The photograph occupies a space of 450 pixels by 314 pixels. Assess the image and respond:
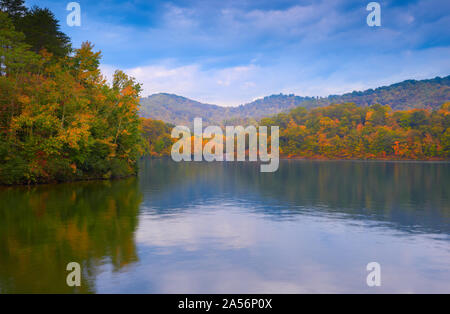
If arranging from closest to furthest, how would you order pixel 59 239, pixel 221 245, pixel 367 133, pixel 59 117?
pixel 221 245, pixel 59 239, pixel 59 117, pixel 367 133

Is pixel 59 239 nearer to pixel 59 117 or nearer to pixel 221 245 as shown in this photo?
pixel 221 245

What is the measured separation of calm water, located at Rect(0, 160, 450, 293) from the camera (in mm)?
10367

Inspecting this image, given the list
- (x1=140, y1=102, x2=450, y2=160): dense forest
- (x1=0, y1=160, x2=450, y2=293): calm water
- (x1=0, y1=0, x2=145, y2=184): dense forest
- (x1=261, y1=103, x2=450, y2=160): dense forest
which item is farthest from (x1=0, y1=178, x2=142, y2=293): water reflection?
(x1=261, y1=103, x2=450, y2=160): dense forest

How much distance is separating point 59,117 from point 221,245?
2785 cm

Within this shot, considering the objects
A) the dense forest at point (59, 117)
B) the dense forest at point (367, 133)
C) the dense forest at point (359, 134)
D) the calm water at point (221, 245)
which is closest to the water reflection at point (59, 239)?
the calm water at point (221, 245)

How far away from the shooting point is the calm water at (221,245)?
10.4 metres

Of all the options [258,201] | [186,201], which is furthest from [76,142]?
[258,201]

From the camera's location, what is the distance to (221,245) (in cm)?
1474

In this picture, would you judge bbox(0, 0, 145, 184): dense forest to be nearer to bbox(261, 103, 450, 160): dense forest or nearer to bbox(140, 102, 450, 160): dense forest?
bbox(140, 102, 450, 160): dense forest

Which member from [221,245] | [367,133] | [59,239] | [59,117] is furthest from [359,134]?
[59,239]

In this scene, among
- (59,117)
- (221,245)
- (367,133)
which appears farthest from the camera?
(367,133)

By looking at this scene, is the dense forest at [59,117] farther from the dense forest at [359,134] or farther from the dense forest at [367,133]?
the dense forest at [367,133]

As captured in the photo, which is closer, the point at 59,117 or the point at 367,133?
the point at 59,117
